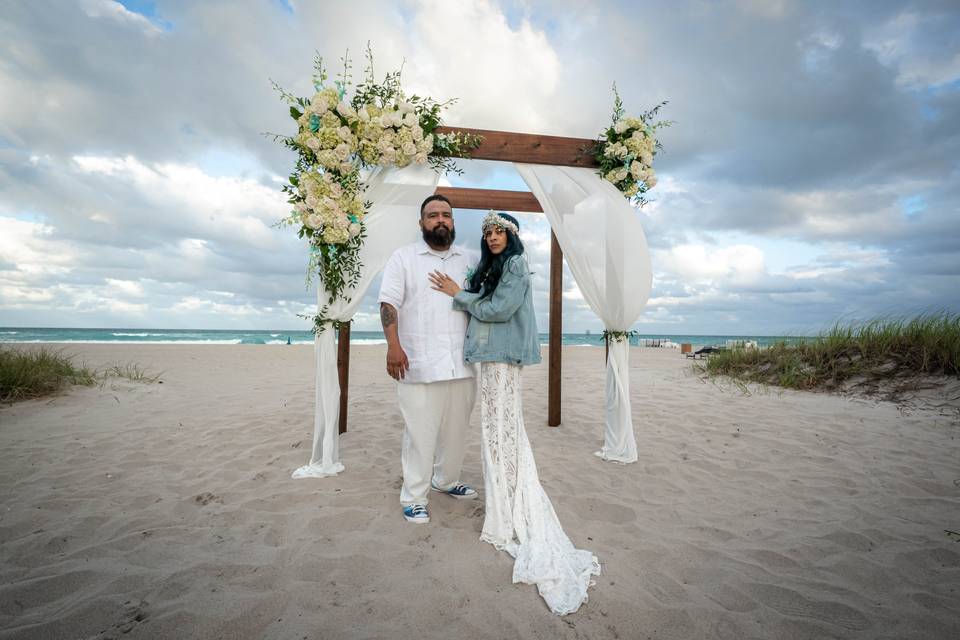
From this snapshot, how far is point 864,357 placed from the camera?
22.7 ft

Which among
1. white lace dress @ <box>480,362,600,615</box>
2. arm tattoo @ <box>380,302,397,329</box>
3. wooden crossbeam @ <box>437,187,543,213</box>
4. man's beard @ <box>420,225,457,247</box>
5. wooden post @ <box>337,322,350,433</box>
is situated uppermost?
wooden crossbeam @ <box>437,187,543,213</box>

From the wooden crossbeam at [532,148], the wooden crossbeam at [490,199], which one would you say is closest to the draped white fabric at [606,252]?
the wooden crossbeam at [532,148]

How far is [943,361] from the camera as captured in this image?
20.0ft

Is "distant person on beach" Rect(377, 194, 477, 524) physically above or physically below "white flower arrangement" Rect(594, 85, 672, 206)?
below

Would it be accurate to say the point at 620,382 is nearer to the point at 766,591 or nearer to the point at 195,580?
the point at 766,591

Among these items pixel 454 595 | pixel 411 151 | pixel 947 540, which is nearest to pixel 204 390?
pixel 411 151

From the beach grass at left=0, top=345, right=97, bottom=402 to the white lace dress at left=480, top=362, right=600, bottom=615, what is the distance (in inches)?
262

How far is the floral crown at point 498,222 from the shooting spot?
276 cm

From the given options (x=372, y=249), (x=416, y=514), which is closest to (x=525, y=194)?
(x=372, y=249)

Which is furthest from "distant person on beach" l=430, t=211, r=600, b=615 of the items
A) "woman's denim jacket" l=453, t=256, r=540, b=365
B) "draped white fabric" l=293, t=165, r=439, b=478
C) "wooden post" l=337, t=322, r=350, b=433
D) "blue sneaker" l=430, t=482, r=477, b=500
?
"wooden post" l=337, t=322, r=350, b=433

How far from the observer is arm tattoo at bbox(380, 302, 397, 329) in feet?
9.98

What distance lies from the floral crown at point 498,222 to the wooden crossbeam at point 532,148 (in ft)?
6.12

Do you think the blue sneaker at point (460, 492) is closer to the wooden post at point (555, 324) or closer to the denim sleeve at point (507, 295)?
the denim sleeve at point (507, 295)

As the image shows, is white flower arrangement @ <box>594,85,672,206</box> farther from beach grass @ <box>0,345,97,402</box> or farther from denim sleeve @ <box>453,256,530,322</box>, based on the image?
beach grass @ <box>0,345,97,402</box>
